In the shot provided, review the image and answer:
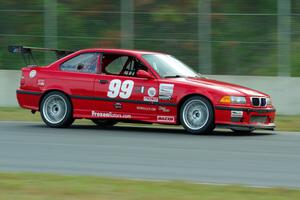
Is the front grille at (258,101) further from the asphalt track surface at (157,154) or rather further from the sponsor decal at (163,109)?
the sponsor decal at (163,109)

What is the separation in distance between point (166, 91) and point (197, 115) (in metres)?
0.69

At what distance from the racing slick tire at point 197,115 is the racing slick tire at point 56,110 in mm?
2259

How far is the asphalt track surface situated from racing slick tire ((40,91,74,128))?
0.23 metres

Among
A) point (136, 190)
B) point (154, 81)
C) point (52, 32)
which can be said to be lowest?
point (136, 190)

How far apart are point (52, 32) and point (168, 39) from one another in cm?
316

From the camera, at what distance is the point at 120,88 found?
561 inches

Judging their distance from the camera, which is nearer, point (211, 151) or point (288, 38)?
point (211, 151)

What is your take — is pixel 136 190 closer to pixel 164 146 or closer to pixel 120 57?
pixel 164 146

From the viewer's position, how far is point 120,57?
48.3 feet

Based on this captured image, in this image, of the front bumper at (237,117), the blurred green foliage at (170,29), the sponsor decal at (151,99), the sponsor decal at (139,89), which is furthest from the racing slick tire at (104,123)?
the blurred green foliage at (170,29)

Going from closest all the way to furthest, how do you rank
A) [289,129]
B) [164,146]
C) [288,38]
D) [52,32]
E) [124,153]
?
[124,153], [164,146], [289,129], [288,38], [52,32]

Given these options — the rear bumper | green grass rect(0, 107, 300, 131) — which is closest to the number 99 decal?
the rear bumper

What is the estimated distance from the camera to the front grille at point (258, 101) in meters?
13.7

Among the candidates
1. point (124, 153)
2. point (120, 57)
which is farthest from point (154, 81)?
point (124, 153)
